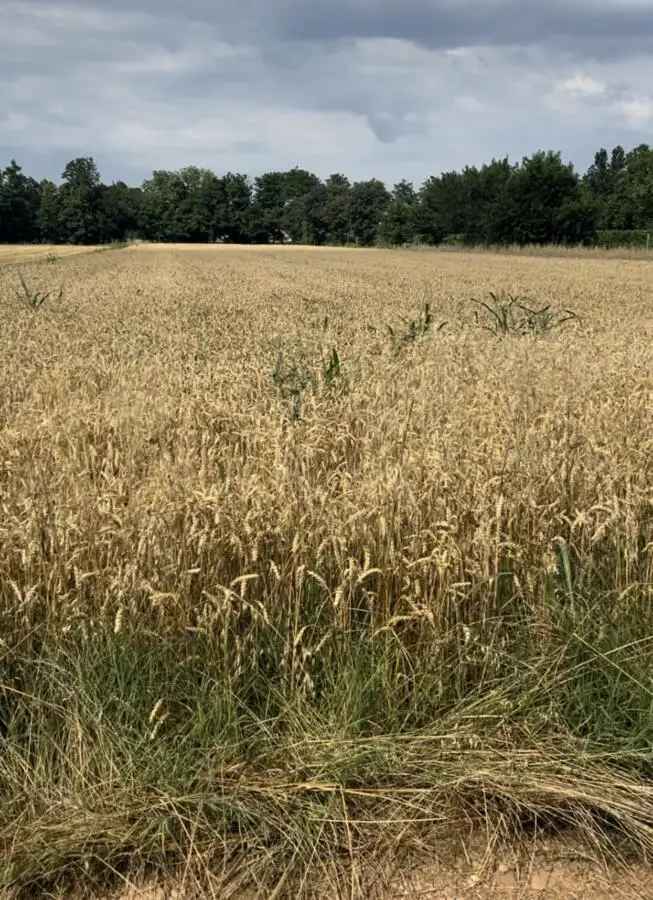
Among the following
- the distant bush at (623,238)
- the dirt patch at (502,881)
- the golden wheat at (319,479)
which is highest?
the distant bush at (623,238)

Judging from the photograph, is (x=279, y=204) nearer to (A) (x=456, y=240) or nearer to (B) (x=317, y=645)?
(A) (x=456, y=240)

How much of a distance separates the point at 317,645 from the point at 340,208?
429ft

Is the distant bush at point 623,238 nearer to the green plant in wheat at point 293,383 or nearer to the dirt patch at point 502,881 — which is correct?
the green plant in wheat at point 293,383

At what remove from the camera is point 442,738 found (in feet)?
7.80

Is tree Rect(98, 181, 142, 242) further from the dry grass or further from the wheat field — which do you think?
the wheat field

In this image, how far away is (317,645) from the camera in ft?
8.30

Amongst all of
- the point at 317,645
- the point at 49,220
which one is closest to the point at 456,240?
the point at 49,220

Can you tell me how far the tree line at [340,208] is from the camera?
7344cm

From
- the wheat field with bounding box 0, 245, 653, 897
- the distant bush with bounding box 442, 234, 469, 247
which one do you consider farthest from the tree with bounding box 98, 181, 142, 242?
the wheat field with bounding box 0, 245, 653, 897

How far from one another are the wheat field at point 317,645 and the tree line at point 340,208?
6860 cm

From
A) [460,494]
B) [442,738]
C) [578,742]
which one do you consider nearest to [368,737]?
[442,738]

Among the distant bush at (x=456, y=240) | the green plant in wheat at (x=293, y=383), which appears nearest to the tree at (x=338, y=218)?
the distant bush at (x=456, y=240)

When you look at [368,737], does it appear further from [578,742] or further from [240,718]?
[578,742]

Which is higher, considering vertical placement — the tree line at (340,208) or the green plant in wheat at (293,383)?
the tree line at (340,208)
